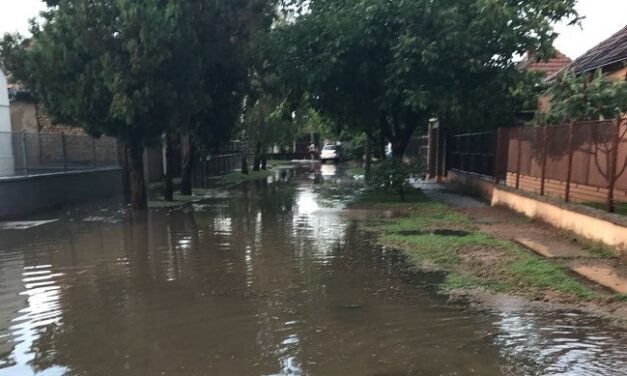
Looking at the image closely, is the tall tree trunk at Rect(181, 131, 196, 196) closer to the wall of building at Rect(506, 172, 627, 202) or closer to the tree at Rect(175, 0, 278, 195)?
the tree at Rect(175, 0, 278, 195)

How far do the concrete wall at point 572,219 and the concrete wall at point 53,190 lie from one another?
40.3 feet

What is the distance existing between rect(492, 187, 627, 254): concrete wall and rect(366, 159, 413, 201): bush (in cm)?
330

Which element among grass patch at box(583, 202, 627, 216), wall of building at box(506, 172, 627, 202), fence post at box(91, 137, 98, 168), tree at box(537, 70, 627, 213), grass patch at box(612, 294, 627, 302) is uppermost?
tree at box(537, 70, 627, 213)

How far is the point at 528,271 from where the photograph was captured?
23.7 feet

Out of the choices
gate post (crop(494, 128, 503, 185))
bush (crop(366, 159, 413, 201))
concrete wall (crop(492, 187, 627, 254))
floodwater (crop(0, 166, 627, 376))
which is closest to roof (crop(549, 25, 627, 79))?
gate post (crop(494, 128, 503, 185))

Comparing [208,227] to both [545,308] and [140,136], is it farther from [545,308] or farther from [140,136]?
[545,308]

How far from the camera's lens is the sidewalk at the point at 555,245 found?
7.02m

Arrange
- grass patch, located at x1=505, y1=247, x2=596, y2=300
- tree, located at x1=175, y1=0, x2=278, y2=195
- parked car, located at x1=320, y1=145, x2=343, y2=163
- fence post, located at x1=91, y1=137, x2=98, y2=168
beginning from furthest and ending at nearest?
parked car, located at x1=320, y1=145, x2=343, y2=163 → fence post, located at x1=91, y1=137, x2=98, y2=168 → tree, located at x1=175, y1=0, x2=278, y2=195 → grass patch, located at x1=505, y1=247, x2=596, y2=300

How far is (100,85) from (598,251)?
33.7 feet

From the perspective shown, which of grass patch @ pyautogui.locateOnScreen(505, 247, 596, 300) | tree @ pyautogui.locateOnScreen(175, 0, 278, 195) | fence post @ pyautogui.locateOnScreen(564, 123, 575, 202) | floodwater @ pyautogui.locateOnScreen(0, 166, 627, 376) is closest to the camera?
floodwater @ pyautogui.locateOnScreen(0, 166, 627, 376)

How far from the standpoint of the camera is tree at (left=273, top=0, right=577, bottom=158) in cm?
1438

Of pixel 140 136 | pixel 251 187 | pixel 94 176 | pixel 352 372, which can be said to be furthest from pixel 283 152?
pixel 352 372

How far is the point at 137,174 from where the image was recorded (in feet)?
46.7

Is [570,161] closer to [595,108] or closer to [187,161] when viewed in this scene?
[595,108]
